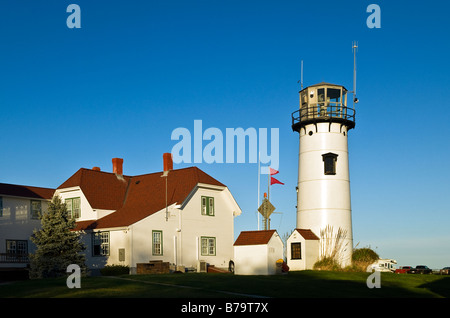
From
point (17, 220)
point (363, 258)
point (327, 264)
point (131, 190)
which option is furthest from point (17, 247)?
point (363, 258)

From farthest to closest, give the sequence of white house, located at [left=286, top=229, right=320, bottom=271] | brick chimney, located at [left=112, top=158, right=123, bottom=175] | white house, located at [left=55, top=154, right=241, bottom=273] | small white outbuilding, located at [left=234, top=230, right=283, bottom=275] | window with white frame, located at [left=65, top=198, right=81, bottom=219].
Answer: brick chimney, located at [left=112, top=158, right=123, bottom=175]
window with white frame, located at [left=65, top=198, right=81, bottom=219]
white house, located at [left=286, top=229, right=320, bottom=271]
white house, located at [left=55, top=154, right=241, bottom=273]
small white outbuilding, located at [left=234, top=230, right=283, bottom=275]

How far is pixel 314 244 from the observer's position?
136 ft

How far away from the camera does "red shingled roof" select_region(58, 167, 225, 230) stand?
41719mm

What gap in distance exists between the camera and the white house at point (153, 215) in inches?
1553

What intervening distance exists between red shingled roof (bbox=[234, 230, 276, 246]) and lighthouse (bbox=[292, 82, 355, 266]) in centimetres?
397

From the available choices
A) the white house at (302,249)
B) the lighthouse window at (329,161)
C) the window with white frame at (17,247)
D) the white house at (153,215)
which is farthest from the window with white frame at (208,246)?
the window with white frame at (17,247)

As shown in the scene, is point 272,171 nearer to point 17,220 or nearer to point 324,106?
point 324,106

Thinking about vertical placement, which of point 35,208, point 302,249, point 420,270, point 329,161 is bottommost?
point 420,270

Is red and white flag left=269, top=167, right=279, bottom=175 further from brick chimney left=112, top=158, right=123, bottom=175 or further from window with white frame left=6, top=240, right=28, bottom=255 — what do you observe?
window with white frame left=6, top=240, right=28, bottom=255

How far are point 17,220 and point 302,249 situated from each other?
1980cm

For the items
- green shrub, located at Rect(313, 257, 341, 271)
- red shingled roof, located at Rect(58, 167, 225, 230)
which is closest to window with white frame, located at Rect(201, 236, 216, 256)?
red shingled roof, located at Rect(58, 167, 225, 230)

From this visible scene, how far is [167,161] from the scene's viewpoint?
46.7 meters
